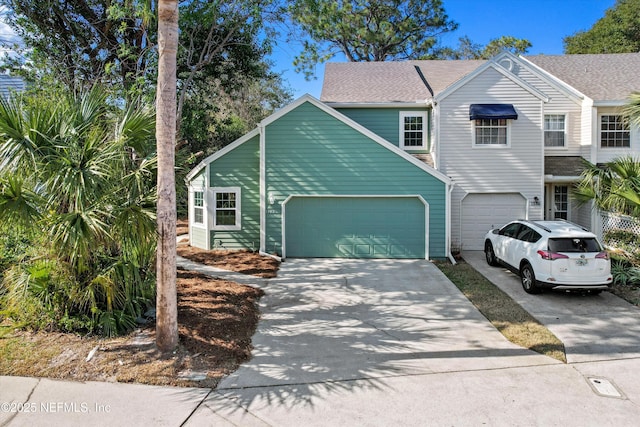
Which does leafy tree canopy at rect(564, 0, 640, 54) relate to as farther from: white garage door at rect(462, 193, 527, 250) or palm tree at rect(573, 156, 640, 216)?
palm tree at rect(573, 156, 640, 216)

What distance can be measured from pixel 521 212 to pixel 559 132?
3.83m

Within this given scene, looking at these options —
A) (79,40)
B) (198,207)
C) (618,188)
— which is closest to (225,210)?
(198,207)

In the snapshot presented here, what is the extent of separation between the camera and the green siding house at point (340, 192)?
1314 centimetres

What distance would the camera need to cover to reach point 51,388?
4840mm

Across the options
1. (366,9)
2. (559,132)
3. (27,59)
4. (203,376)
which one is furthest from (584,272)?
(366,9)

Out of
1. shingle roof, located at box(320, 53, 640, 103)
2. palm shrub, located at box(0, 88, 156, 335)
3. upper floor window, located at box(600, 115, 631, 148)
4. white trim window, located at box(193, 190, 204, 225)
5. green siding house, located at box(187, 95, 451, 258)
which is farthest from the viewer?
shingle roof, located at box(320, 53, 640, 103)

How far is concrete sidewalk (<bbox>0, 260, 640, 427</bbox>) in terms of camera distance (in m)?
4.38

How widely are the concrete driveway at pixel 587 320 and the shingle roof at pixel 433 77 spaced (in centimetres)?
866

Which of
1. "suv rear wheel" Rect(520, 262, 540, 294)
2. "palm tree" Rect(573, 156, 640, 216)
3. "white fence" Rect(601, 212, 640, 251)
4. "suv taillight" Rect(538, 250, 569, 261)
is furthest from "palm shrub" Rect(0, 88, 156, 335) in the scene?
"white fence" Rect(601, 212, 640, 251)

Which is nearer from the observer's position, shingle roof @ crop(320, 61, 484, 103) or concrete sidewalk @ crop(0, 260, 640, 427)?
concrete sidewalk @ crop(0, 260, 640, 427)

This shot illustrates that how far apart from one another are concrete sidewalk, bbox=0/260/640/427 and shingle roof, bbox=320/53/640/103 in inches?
416

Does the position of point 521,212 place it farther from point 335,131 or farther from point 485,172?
point 335,131

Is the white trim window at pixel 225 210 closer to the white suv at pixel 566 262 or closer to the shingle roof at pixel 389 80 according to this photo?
the shingle roof at pixel 389 80

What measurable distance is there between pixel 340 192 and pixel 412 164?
8.36 feet
